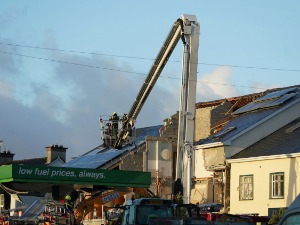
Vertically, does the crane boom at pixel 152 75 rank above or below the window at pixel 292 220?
above

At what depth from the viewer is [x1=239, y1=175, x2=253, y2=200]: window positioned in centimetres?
4203

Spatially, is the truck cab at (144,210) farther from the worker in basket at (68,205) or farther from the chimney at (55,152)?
the chimney at (55,152)

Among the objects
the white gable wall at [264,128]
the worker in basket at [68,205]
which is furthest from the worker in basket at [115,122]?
the worker in basket at [68,205]

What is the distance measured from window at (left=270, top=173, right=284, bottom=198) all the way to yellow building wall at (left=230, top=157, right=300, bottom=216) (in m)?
0.19

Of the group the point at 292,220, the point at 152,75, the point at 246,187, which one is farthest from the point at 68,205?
the point at 292,220

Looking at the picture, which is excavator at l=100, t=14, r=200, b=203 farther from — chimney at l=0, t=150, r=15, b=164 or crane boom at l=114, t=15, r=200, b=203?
chimney at l=0, t=150, r=15, b=164

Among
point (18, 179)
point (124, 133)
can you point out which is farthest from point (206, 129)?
point (18, 179)

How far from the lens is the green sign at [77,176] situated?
37.2m

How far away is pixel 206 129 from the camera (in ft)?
177

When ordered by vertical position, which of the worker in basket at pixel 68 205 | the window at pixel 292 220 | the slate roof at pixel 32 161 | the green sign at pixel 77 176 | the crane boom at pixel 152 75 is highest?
the crane boom at pixel 152 75

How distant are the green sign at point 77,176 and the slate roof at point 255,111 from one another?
7780 mm

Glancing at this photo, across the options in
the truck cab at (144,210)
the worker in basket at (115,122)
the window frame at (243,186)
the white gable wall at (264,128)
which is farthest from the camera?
the worker in basket at (115,122)

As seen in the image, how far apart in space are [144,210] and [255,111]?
24653 millimetres

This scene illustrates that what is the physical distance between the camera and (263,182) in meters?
41.0
